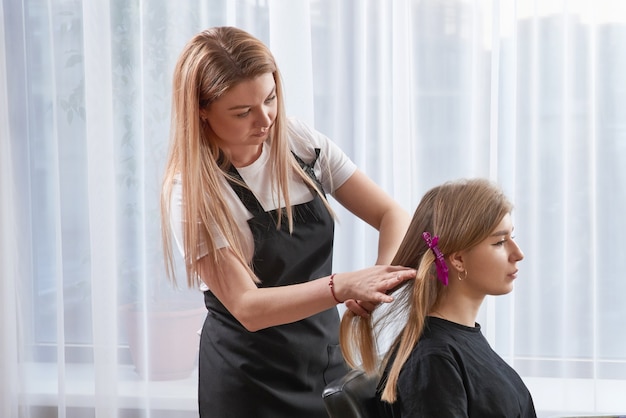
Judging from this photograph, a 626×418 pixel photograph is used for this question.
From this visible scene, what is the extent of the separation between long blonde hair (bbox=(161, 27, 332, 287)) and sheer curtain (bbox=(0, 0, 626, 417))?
97 centimetres

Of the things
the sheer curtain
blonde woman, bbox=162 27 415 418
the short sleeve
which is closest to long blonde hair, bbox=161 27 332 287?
blonde woman, bbox=162 27 415 418

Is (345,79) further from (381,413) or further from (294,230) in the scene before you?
(381,413)

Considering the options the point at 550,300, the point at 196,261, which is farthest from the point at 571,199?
the point at 196,261

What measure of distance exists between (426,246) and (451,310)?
14 centimetres

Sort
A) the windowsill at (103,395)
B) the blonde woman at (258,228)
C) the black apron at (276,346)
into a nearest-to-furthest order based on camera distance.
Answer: the blonde woman at (258,228) < the black apron at (276,346) < the windowsill at (103,395)

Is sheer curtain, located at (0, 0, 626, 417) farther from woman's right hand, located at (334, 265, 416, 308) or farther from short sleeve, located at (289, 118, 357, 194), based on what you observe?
woman's right hand, located at (334, 265, 416, 308)

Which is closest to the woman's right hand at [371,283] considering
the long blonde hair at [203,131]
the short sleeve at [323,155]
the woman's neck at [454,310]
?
the woman's neck at [454,310]

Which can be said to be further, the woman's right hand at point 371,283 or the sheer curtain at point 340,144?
the sheer curtain at point 340,144

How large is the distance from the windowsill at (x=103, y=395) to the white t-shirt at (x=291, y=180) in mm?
1245

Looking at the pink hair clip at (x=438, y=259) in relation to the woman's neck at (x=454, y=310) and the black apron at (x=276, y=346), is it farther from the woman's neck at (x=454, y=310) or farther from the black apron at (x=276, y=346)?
the black apron at (x=276, y=346)

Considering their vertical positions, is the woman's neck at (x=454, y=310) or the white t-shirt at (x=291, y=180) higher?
the white t-shirt at (x=291, y=180)

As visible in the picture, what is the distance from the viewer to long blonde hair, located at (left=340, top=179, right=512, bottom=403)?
1572 millimetres

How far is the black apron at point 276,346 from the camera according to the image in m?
1.76

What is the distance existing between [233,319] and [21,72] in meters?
1.55
